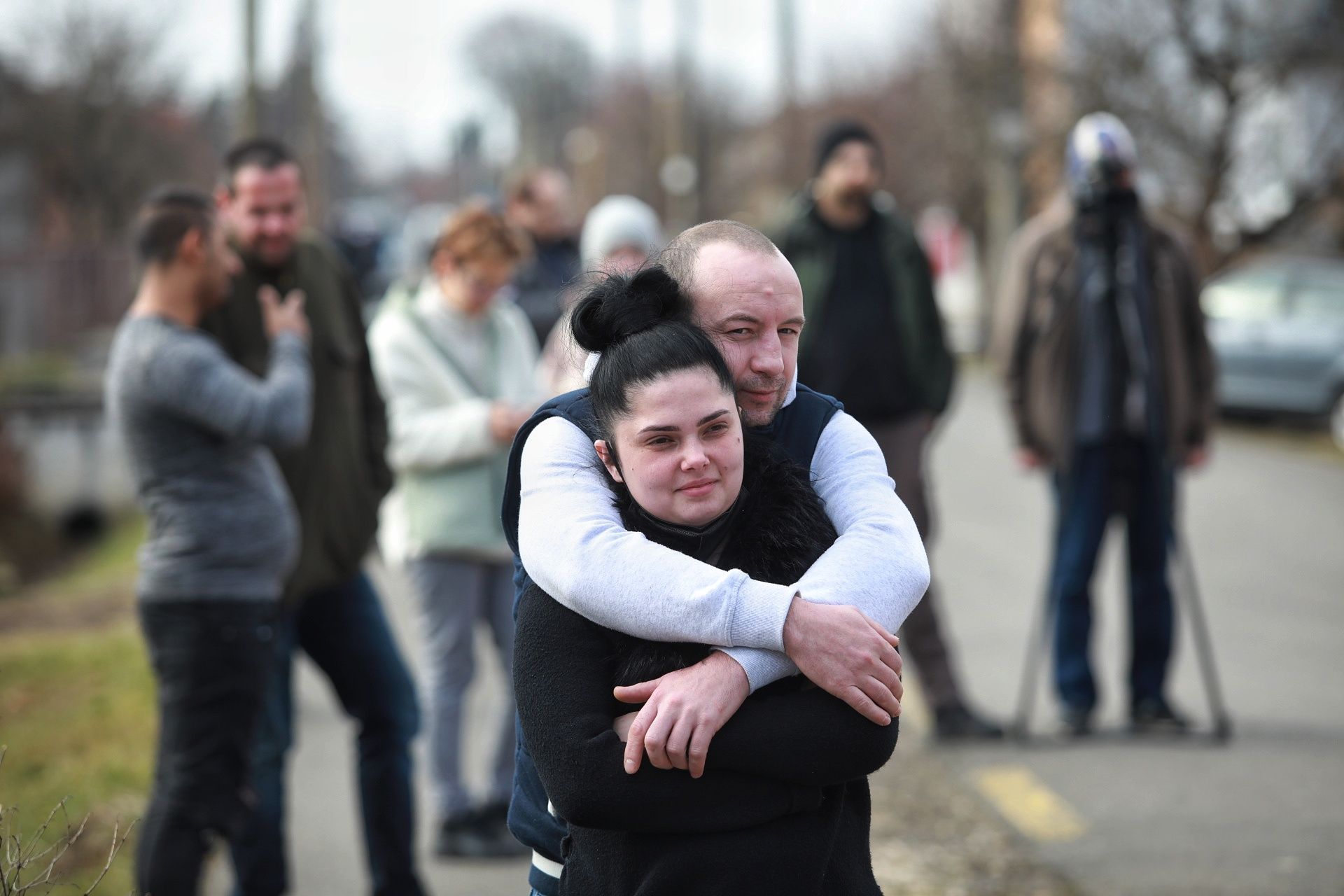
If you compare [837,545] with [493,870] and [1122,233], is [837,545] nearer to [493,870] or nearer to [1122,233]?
[493,870]

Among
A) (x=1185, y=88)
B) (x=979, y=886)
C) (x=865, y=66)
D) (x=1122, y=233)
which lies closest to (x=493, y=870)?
(x=979, y=886)

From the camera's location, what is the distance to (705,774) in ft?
7.24

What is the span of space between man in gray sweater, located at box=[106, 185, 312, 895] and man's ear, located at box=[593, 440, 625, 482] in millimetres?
1746

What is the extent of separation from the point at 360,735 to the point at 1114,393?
331cm

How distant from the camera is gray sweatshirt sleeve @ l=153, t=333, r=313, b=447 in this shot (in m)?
3.83

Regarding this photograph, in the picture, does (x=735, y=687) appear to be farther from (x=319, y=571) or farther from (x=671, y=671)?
(x=319, y=571)

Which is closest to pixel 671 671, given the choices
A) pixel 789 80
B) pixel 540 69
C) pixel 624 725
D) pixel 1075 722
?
pixel 624 725

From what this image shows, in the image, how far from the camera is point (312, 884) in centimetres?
495

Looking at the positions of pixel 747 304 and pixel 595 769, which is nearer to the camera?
pixel 595 769

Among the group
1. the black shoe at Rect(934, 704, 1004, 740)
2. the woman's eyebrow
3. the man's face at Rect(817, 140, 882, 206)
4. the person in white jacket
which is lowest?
the black shoe at Rect(934, 704, 1004, 740)

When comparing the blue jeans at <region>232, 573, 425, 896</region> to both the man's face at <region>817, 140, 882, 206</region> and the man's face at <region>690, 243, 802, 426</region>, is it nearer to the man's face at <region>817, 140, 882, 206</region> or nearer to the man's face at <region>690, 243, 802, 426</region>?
the man's face at <region>690, 243, 802, 426</region>

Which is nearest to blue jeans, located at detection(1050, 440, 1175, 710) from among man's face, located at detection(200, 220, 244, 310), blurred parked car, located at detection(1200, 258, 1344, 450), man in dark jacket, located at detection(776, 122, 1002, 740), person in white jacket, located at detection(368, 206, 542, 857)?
man in dark jacket, located at detection(776, 122, 1002, 740)

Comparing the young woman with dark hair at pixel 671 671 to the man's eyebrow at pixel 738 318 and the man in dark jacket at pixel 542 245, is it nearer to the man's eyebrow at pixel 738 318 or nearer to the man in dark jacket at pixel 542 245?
the man's eyebrow at pixel 738 318

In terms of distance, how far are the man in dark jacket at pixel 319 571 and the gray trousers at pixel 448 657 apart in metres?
0.60
